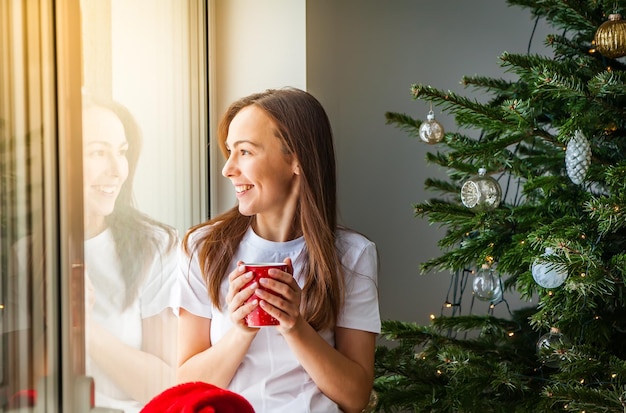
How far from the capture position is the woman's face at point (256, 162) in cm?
137

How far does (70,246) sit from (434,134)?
2.74ft

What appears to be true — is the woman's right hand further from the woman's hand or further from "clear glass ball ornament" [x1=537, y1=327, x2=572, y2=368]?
"clear glass ball ornament" [x1=537, y1=327, x2=572, y2=368]

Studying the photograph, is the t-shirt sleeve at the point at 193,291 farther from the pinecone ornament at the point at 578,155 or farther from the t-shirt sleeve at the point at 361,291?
the pinecone ornament at the point at 578,155

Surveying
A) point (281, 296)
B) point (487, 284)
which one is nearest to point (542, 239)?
point (487, 284)

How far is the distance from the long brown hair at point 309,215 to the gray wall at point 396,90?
1.77ft

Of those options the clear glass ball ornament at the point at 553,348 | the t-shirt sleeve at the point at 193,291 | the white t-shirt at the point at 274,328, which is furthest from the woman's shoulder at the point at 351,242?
the clear glass ball ornament at the point at 553,348

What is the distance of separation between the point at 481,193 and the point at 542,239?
20 cm

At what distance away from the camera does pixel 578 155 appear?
1434 millimetres

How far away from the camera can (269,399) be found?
1.35 meters

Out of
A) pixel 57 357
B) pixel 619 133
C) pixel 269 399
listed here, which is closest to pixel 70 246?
pixel 57 357

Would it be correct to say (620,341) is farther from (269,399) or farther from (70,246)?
(70,246)

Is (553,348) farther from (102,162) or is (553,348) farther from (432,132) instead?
(102,162)

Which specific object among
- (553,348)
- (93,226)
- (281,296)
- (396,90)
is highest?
(396,90)

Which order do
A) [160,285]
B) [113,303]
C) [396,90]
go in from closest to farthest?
[113,303] < [160,285] < [396,90]
